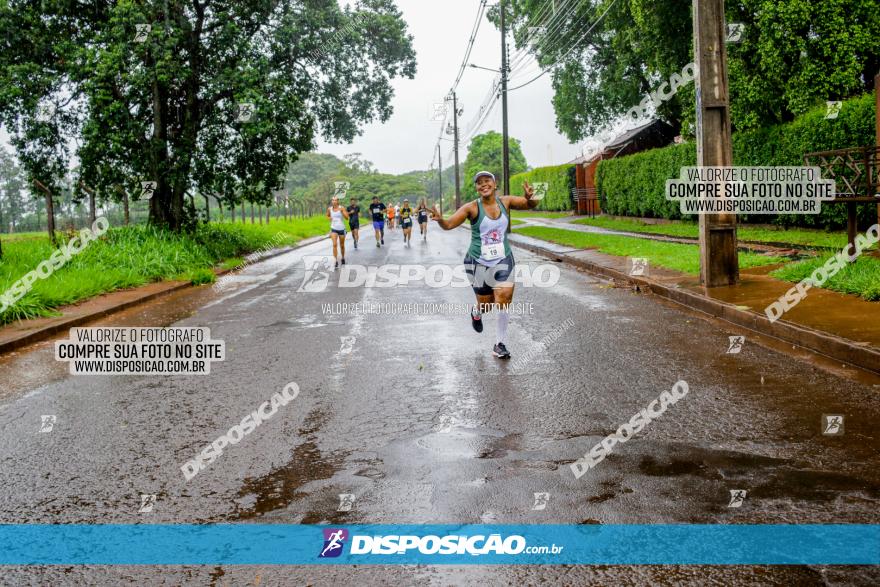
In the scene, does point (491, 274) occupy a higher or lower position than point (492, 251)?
lower

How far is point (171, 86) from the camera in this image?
2002cm

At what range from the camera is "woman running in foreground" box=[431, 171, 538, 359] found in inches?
302

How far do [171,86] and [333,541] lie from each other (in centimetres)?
1910

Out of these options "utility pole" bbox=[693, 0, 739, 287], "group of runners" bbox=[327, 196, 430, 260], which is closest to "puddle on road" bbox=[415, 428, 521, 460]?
"utility pole" bbox=[693, 0, 739, 287]

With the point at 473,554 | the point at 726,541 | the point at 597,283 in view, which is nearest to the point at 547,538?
the point at 473,554

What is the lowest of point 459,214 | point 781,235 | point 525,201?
point 781,235

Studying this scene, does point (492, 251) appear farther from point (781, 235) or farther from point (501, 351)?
point (781, 235)

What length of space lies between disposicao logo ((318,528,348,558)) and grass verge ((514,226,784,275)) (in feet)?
35.8

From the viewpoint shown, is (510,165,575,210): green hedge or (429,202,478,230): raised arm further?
(510,165,575,210): green hedge

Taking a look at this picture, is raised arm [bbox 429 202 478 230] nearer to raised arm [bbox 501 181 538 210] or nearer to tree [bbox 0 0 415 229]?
raised arm [bbox 501 181 538 210]

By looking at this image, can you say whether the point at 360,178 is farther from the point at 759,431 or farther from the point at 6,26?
the point at 759,431

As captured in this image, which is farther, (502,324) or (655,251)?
(655,251)

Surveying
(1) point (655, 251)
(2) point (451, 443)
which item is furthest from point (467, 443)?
(1) point (655, 251)

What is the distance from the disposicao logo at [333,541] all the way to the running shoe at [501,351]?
4.24 m
